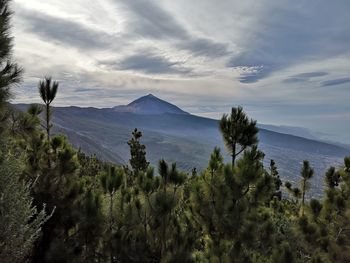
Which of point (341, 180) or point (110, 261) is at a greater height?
point (341, 180)

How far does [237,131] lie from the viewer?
36.8 ft

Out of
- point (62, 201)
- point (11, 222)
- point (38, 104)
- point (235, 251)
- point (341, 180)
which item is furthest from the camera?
point (341, 180)

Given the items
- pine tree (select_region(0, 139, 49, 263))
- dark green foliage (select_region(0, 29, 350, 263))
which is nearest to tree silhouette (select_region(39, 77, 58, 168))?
dark green foliage (select_region(0, 29, 350, 263))

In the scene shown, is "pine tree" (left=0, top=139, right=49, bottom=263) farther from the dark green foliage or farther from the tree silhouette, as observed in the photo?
the tree silhouette

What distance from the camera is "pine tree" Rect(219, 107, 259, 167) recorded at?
438 inches

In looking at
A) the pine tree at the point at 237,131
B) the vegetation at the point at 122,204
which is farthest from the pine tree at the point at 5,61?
the pine tree at the point at 237,131

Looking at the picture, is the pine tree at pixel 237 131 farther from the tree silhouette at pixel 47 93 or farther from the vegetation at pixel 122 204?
the tree silhouette at pixel 47 93

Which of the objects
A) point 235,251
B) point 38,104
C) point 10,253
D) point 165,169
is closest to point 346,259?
point 235,251

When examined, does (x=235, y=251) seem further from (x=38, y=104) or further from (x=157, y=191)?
(x=38, y=104)

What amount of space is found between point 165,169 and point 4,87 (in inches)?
175

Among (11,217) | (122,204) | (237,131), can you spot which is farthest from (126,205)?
(237,131)

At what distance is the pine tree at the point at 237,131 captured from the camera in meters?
11.1

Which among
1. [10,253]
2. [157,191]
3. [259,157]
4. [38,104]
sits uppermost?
[38,104]

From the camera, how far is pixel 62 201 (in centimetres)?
957
